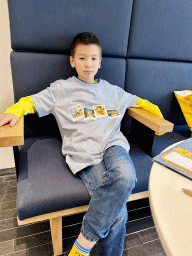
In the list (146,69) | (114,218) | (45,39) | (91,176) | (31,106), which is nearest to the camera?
(114,218)

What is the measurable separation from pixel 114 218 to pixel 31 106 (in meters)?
0.67

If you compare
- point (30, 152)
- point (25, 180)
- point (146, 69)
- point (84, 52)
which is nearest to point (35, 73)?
point (84, 52)

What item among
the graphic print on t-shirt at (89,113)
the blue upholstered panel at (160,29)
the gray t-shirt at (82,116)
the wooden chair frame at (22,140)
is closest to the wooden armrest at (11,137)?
the wooden chair frame at (22,140)

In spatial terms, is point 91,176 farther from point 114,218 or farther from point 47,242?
point 47,242

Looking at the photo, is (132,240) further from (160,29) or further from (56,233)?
(160,29)

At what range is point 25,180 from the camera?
0.78 meters

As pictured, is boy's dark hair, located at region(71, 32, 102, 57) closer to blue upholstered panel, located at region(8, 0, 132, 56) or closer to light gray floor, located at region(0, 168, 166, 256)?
blue upholstered panel, located at region(8, 0, 132, 56)

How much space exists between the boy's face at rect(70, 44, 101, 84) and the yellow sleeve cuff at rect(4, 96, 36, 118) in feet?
1.09

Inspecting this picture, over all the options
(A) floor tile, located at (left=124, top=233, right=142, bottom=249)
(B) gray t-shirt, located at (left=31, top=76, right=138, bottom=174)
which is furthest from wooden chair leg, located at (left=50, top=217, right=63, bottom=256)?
(A) floor tile, located at (left=124, top=233, right=142, bottom=249)

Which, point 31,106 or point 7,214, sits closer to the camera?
point 31,106

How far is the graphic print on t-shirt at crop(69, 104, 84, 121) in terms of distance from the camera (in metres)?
0.97

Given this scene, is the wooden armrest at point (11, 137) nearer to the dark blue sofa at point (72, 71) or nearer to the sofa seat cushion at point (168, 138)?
the dark blue sofa at point (72, 71)

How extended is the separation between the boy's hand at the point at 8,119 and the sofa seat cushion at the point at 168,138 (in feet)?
2.57

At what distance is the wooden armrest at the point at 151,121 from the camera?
0.93 meters
